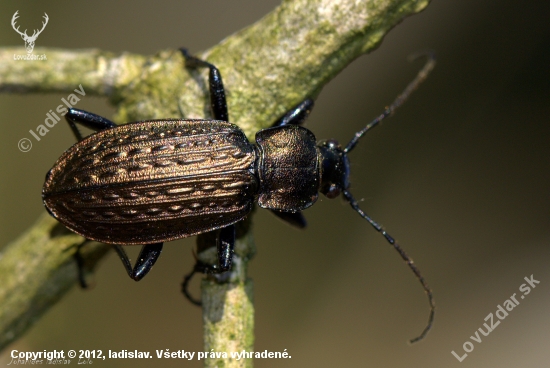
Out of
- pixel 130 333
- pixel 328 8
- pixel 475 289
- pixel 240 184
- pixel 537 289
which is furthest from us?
pixel 130 333

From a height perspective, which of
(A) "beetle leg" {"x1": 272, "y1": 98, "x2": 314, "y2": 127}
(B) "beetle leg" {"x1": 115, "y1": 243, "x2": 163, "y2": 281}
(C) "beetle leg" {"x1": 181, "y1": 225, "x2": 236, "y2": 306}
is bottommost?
(C) "beetle leg" {"x1": 181, "y1": 225, "x2": 236, "y2": 306}

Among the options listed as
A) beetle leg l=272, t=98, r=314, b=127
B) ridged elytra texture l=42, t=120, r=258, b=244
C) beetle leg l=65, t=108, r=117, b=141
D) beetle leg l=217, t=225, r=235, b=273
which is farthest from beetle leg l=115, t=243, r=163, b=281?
beetle leg l=272, t=98, r=314, b=127

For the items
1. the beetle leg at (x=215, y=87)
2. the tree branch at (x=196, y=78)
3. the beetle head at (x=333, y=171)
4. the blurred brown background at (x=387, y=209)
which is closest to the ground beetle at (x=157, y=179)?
the beetle leg at (x=215, y=87)

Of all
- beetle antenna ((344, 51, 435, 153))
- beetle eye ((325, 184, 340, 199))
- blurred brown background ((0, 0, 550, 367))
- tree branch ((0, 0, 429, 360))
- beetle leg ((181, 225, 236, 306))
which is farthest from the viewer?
blurred brown background ((0, 0, 550, 367))

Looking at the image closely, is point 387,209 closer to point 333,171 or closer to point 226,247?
point 333,171

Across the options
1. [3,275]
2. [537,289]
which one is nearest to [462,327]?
[537,289]

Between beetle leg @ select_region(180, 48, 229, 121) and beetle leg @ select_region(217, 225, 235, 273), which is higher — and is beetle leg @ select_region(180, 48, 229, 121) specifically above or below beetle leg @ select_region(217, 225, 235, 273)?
above

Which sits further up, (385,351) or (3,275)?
(3,275)

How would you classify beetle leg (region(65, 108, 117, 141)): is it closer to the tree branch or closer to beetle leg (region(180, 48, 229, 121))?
the tree branch

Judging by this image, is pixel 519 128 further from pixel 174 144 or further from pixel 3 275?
pixel 3 275
